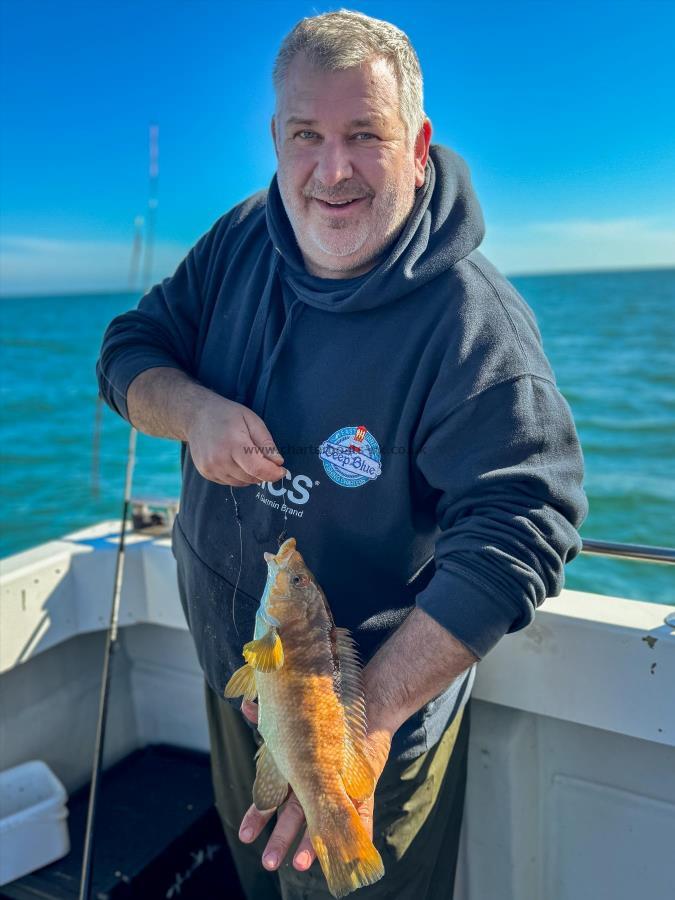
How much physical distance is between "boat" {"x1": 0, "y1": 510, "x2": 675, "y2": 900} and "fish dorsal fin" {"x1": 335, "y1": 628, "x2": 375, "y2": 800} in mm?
743

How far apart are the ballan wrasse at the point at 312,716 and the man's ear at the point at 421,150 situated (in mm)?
957

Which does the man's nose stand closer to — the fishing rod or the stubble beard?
the stubble beard

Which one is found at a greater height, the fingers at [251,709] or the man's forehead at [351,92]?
the man's forehead at [351,92]

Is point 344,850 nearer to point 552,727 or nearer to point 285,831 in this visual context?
point 285,831

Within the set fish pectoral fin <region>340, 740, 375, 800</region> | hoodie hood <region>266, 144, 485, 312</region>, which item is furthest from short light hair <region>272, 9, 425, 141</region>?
fish pectoral fin <region>340, 740, 375, 800</region>

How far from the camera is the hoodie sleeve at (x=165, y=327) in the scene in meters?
2.27

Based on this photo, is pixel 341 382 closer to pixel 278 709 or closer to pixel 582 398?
pixel 278 709

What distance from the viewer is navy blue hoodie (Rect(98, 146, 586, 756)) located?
1.60m

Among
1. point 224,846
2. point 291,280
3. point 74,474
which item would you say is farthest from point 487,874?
point 74,474

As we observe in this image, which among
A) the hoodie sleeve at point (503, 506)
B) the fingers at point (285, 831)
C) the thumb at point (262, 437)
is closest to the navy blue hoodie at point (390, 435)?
the hoodie sleeve at point (503, 506)

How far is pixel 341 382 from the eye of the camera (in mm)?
1860

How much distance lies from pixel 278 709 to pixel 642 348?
97.6 feet

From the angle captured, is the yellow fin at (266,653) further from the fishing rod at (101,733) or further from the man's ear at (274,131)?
the man's ear at (274,131)

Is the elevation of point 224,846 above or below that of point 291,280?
below
